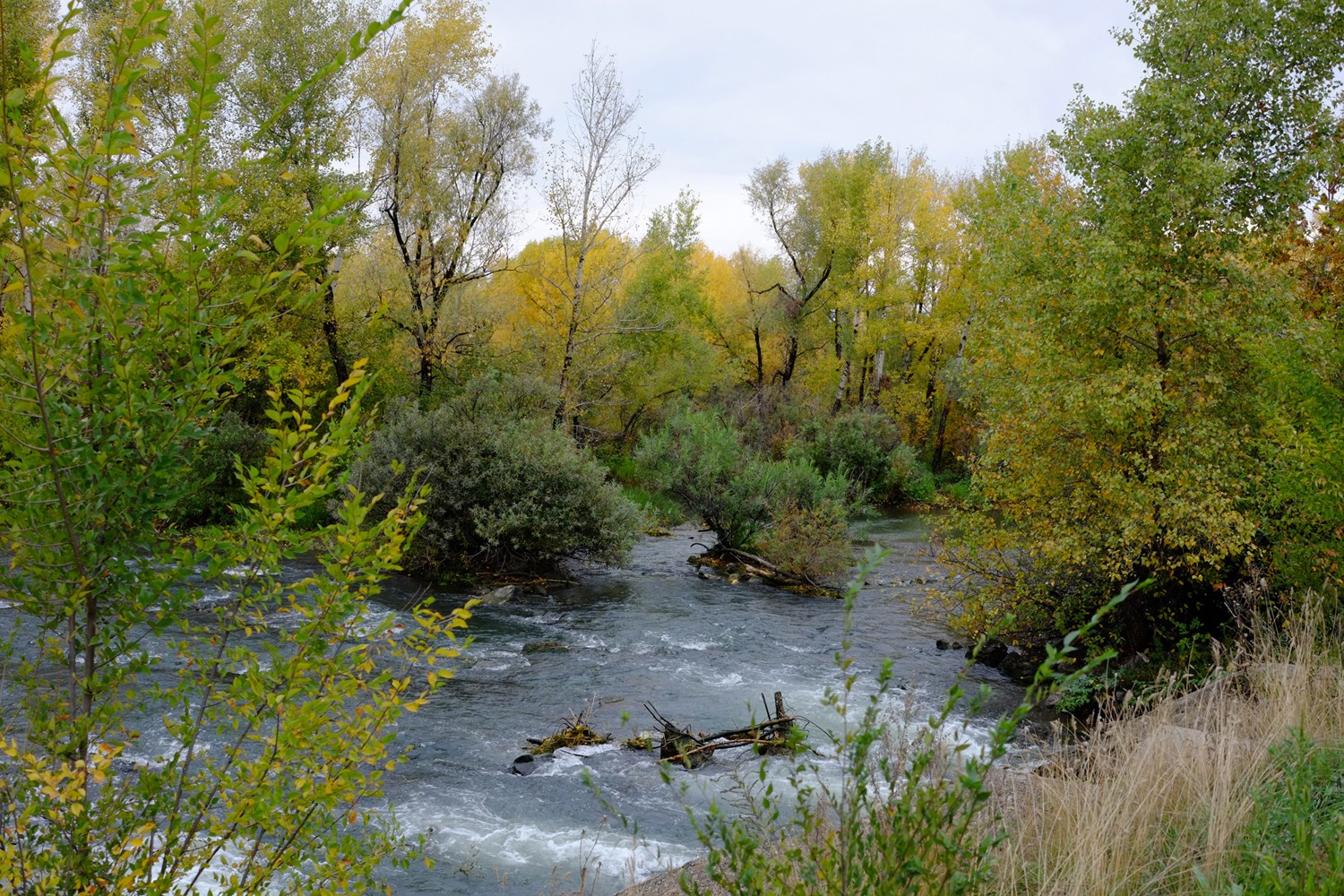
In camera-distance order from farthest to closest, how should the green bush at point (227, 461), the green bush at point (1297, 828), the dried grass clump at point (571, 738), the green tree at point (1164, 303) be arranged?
the green bush at point (227, 461) < the green tree at point (1164, 303) < the dried grass clump at point (571, 738) < the green bush at point (1297, 828)

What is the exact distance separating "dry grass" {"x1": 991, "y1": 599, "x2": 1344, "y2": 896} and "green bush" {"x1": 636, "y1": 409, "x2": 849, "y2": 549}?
11.9m

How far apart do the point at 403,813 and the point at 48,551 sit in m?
5.09

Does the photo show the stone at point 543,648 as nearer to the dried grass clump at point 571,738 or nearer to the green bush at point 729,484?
the dried grass clump at point 571,738

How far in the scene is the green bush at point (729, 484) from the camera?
58.2ft

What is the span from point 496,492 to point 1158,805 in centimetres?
1196

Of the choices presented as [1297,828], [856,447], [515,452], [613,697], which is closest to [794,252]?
[856,447]

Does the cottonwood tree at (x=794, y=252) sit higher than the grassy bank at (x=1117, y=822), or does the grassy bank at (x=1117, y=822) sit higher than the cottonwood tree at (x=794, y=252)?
the cottonwood tree at (x=794, y=252)

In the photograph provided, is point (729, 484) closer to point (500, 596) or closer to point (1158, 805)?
point (500, 596)

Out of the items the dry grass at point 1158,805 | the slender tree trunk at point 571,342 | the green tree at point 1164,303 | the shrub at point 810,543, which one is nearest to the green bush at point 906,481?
the shrub at point 810,543

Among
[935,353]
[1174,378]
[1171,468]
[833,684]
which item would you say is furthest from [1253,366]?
[935,353]

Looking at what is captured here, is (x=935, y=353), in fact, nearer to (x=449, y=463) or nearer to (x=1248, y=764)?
(x=449, y=463)

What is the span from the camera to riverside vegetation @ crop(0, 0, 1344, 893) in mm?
2371

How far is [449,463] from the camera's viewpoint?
15219mm

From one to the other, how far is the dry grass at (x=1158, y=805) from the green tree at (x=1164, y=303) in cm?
370
